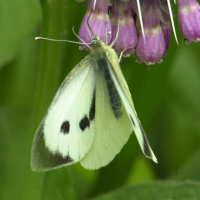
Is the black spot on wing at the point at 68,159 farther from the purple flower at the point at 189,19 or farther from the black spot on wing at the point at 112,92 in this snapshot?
the purple flower at the point at 189,19

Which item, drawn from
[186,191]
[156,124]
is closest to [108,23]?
[186,191]

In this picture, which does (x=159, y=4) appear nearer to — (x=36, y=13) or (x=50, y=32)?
(x=50, y=32)

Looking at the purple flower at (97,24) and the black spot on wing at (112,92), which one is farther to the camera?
the black spot on wing at (112,92)

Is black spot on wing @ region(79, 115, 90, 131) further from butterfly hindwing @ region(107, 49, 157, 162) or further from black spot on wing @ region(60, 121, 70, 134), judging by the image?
butterfly hindwing @ region(107, 49, 157, 162)

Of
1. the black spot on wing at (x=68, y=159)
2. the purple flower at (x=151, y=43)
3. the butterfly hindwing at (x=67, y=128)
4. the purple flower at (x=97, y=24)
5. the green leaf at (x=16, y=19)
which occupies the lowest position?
the black spot on wing at (x=68, y=159)

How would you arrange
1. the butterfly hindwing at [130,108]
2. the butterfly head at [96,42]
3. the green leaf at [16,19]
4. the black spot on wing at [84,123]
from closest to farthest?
1. the butterfly hindwing at [130,108]
2. the butterfly head at [96,42]
3. the black spot on wing at [84,123]
4. the green leaf at [16,19]

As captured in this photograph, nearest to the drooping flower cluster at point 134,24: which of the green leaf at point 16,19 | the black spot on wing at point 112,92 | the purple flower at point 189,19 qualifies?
the purple flower at point 189,19

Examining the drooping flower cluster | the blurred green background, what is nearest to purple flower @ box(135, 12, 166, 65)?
the drooping flower cluster
